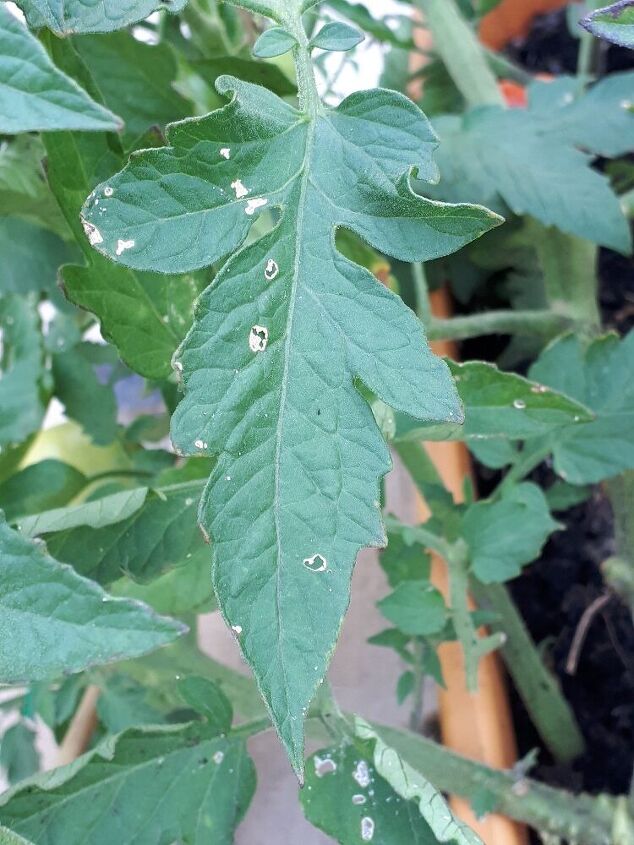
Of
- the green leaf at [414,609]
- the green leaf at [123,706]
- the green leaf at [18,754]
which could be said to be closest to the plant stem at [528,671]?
the green leaf at [414,609]

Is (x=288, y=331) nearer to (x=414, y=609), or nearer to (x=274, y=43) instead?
(x=274, y=43)

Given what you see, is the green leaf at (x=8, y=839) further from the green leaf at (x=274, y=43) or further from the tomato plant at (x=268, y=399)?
the green leaf at (x=274, y=43)

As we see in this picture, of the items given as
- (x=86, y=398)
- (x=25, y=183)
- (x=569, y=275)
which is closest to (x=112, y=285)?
(x=25, y=183)

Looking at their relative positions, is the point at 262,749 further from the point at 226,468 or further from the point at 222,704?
the point at 226,468

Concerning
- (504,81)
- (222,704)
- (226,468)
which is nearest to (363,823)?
(222,704)

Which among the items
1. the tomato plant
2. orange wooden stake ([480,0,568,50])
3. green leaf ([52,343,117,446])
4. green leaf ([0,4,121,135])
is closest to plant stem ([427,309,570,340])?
the tomato plant

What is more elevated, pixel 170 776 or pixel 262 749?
pixel 170 776

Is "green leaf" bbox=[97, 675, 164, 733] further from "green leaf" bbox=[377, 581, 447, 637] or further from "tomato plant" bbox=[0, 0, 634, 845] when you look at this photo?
"green leaf" bbox=[377, 581, 447, 637]
